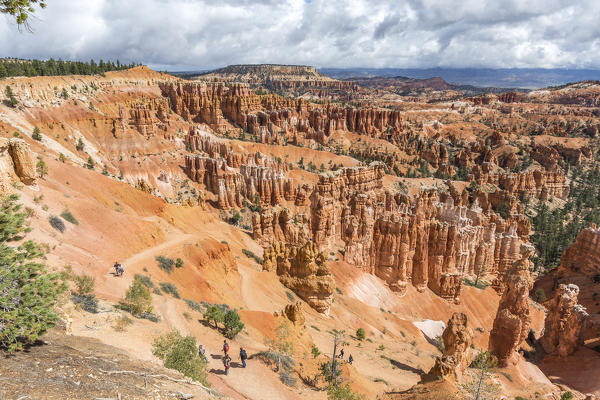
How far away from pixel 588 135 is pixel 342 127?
10147cm

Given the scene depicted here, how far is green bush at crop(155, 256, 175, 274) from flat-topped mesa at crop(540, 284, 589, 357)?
3839cm

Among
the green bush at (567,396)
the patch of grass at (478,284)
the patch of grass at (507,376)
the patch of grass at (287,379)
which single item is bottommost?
the patch of grass at (478,284)

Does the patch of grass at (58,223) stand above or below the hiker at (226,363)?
above

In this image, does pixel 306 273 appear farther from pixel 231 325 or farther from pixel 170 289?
pixel 231 325

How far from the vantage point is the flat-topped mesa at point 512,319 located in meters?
31.4

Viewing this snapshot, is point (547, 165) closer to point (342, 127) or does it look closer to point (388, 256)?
point (342, 127)

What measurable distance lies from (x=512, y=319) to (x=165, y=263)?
1182 inches

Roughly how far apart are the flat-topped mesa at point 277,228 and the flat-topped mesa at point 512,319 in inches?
819

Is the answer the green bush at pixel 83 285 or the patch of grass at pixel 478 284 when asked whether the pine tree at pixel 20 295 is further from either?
the patch of grass at pixel 478 284

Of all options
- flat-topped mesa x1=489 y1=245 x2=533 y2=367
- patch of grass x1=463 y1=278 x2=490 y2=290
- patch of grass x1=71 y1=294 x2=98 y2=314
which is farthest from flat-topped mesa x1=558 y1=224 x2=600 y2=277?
patch of grass x1=71 y1=294 x2=98 y2=314

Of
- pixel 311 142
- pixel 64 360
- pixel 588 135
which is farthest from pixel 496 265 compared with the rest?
pixel 588 135

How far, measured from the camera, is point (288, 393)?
51.2 ft

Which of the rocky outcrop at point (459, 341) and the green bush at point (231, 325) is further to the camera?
the rocky outcrop at point (459, 341)

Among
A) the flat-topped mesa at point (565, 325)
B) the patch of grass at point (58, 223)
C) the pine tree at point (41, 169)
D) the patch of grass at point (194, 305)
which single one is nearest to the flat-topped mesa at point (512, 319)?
the flat-topped mesa at point (565, 325)
